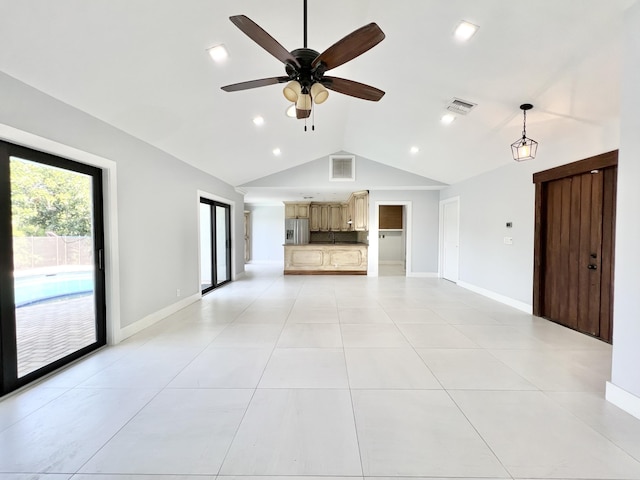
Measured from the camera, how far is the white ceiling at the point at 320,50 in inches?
80.0

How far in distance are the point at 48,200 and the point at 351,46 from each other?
115 inches

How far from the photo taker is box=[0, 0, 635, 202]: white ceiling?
203 centimetres

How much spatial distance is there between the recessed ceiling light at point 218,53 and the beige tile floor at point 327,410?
2925 millimetres

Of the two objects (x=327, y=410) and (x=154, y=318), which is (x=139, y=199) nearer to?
(x=154, y=318)

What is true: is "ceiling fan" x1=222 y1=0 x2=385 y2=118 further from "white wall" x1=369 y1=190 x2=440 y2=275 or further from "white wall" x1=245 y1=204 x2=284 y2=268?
"white wall" x1=245 y1=204 x2=284 y2=268

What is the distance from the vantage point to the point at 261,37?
175cm

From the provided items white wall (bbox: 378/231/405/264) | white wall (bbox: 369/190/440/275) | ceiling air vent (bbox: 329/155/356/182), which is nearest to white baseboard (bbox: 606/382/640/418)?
white wall (bbox: 369/190/440/275)

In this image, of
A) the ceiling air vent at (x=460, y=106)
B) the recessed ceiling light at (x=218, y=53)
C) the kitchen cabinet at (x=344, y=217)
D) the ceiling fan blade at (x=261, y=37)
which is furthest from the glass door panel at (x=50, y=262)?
the kitchen cabinet at (x=344, y=217)

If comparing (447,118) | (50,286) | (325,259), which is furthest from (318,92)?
(325,259)

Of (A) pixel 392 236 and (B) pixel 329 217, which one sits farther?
(A) pixel 392 236

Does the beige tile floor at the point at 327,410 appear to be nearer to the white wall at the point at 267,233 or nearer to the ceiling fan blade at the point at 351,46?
the ceiling fan blade at the point at 351,46

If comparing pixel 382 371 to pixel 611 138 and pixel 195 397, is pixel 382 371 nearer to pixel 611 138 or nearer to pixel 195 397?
pixel 195 397

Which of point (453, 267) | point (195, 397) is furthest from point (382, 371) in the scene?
point (453, 267)

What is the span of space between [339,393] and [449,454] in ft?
2.71
